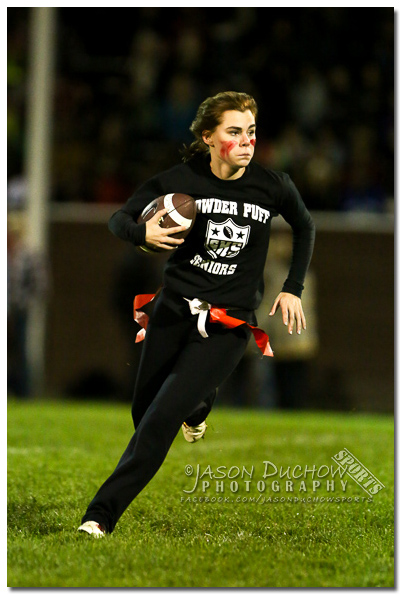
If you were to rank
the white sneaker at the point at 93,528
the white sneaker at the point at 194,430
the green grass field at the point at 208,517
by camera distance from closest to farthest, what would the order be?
1. the green grass field at the point at 208,517
2. the white sneaker at the point at 93,528
3. the white sneaker at the point at 194,430

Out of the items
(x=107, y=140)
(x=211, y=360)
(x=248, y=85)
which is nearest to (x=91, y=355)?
(x=107, y=140)

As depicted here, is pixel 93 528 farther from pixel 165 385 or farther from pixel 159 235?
pixel 159 235

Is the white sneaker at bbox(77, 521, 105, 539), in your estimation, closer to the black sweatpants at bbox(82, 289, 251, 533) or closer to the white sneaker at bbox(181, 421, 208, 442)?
the black sweatpants at bbox(82, 289, 251, 533)

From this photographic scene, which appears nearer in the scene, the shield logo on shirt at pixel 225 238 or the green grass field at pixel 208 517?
the green grass field at pixel 208 517

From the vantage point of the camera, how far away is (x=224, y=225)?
490 centimetres

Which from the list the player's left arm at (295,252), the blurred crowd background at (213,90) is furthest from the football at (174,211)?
the blurred crowd background at (213,90)

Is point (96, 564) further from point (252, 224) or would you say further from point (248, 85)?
point (248, 85)

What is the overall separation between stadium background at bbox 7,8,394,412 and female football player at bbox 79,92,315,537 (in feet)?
26.9

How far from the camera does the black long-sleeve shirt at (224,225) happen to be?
4914 millimetres

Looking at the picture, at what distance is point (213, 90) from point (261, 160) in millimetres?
1672

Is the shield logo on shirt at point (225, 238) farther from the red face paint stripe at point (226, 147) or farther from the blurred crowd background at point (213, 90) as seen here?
the blurred crowd background at point (213, 90)

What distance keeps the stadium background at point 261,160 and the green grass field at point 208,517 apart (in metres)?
5.23

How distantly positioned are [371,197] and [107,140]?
387 cm

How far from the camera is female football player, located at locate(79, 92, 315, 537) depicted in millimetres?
4832
